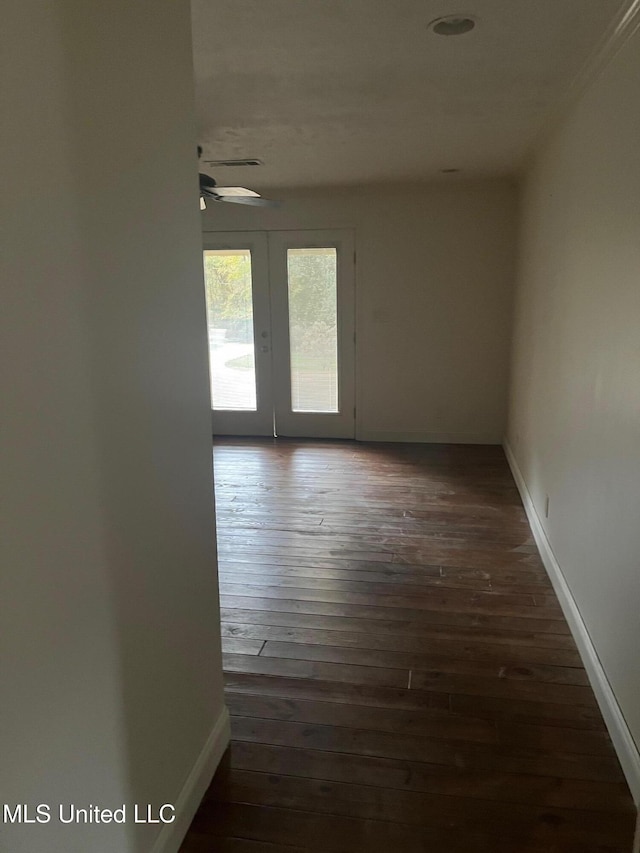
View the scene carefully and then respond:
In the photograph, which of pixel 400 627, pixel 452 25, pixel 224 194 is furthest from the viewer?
pixel 224 194

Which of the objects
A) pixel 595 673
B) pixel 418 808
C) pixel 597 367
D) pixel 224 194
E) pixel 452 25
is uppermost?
pixel 452 25

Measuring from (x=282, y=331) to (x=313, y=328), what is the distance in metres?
0.31

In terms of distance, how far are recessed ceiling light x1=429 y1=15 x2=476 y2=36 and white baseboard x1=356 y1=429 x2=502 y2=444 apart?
A: 4155 millimetres

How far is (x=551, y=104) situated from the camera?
3209 mm

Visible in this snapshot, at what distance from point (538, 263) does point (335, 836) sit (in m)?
3.65

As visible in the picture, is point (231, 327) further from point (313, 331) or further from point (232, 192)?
point (232, 192)

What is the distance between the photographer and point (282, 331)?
6.14 metres

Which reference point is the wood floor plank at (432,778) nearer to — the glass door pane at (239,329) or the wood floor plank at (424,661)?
the wood floor plank at (424,661)

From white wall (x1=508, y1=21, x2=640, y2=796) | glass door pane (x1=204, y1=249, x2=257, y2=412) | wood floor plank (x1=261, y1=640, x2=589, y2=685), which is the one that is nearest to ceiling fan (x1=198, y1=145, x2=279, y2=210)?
white wall (x1=508, y1=21, x2=640, y2=796)

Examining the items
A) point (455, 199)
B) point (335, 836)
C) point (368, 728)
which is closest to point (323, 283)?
point (455, 199)

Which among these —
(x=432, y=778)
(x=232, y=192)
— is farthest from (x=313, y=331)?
(x=432, y=778)

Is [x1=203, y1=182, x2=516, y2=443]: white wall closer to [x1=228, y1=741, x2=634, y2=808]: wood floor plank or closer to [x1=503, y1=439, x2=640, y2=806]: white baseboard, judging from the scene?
[x1=503, y1=439, x2=640, y2=806]: white baseboard

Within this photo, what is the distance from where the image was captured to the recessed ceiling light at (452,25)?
219 centimetres

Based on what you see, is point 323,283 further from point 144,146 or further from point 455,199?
point 144,146
